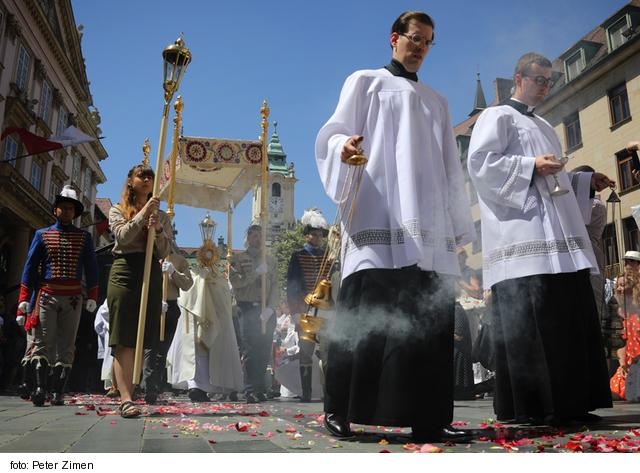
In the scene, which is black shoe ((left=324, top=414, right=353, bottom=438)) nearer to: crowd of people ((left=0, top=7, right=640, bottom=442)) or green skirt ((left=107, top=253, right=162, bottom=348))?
crowd of people ((left=0, top=7, right=640, bottom=442))

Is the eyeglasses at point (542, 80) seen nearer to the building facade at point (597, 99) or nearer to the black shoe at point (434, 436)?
the building facade at point (597, 99)

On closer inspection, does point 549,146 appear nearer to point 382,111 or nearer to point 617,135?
point 617,135

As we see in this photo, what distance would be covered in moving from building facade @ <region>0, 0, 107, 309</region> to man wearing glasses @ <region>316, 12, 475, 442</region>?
1.44 meters

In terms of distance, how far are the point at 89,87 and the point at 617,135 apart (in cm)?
323

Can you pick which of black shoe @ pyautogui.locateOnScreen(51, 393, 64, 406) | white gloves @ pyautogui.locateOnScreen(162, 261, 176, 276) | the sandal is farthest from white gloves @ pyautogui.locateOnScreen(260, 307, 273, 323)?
the sandal

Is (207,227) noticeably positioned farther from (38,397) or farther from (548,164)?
(548,164)

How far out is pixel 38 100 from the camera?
13.9ft

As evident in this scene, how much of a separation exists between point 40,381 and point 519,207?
13.0ft

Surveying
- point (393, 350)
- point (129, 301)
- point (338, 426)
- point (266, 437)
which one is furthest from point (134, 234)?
point (393, 350)

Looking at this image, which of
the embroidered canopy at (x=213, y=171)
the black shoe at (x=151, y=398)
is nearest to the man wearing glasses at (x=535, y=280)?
the black shoe at (x=151, y=398)

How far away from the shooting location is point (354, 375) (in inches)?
104

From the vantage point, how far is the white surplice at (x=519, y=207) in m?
3.27

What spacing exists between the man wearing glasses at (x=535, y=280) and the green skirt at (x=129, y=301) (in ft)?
7.57
